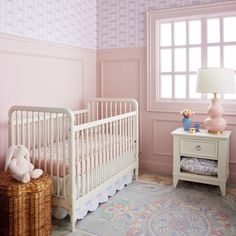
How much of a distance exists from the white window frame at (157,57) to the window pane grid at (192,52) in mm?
86

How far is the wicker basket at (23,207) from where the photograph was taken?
6.40 feet

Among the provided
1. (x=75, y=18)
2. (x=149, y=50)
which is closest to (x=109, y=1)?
(x=75, y=18)

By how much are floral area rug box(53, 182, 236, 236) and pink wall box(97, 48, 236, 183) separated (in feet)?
1.88

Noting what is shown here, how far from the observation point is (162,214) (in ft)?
8.26

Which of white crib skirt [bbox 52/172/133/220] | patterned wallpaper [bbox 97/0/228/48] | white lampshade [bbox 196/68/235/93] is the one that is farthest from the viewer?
patterned wallpaper [bbox 97/0/228/48]

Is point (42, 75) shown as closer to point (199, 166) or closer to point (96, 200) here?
point (96, 200)

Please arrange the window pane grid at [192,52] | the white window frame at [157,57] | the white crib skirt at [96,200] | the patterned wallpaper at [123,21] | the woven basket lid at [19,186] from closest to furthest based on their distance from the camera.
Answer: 1. the woven basket lid at [19,186]
2. the white crib skirt at [96,200]
3. the white window frame at [157,57]
4. the window pane grid at [192,52]
5. the patterned wallpaper at [123,21]

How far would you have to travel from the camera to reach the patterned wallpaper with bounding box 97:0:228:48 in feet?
11.8

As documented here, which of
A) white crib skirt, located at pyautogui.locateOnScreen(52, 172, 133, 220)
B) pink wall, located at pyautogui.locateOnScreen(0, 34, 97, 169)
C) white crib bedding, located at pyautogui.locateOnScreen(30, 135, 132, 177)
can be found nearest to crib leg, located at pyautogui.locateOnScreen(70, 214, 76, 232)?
white crib skirt, located at pyautogui.locateOnScreen(52, 172, 133, 220)

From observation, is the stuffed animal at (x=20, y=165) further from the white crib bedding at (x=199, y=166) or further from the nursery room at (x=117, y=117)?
the white crib bedding at (x=199, y=166)

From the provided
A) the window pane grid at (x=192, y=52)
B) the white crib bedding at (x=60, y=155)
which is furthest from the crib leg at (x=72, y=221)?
the window pane grid at (x=192, y=52)

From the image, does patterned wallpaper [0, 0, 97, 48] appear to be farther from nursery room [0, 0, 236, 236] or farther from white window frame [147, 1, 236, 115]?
white window frame [147, 1, 236, 115]

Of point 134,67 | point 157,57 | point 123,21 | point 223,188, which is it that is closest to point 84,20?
point 123,21

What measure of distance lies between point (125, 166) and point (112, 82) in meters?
1.22
